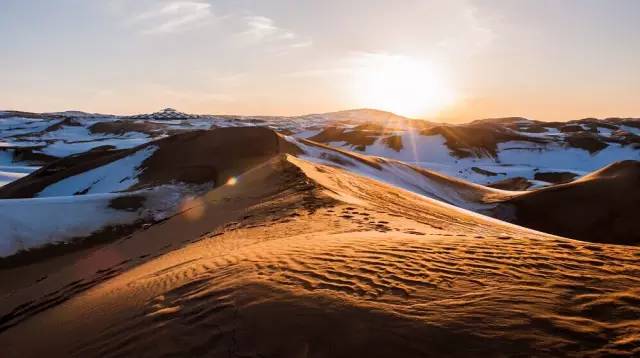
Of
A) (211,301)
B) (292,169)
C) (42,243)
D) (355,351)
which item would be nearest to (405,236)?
(211,301)

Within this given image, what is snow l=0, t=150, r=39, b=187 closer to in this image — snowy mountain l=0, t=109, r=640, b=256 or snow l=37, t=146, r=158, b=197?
snowy mountain l=0, t=109, r=640, b=256

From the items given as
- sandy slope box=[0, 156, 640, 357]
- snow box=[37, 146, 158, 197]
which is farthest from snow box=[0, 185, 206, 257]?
snow box=[37, 146, 158, 197]

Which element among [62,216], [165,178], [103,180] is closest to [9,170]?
[103,180]

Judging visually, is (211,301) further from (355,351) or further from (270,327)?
(355,351)

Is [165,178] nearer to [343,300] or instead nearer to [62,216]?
[62,216]

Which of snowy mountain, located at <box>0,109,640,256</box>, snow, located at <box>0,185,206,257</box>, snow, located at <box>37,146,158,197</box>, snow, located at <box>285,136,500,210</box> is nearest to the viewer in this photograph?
snow, located at <box>0,185,206,257</box>
